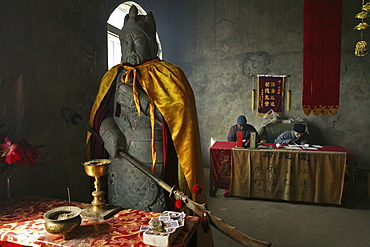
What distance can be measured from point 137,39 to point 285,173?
309 cm

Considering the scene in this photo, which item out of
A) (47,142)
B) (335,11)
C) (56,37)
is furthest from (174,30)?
(47,142)

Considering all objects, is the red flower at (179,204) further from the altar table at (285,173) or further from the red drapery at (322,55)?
the red drapery at (322,55)

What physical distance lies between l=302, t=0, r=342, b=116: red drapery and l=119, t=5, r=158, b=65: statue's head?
4879mm

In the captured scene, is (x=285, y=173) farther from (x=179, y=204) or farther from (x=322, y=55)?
A: (x=322, y=55)

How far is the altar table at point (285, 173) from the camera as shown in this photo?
13.0ft

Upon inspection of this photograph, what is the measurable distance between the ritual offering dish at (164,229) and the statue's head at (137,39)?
1389 millimetres

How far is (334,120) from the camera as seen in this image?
6.04 metres

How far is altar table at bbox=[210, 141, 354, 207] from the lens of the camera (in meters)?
3.96

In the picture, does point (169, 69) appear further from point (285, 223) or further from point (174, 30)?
point (174, 30)

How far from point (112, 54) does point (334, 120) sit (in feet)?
16.4

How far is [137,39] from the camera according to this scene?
2.29 m

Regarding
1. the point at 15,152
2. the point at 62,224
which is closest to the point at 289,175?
the point at 62,224

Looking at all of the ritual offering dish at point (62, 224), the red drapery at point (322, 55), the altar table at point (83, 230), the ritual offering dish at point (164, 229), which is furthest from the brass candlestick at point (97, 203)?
the red drapery at point (322, 55)

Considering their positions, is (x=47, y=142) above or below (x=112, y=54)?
below
